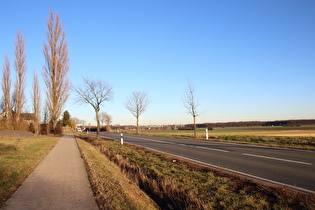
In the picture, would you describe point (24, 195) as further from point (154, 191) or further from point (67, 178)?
point (154, 191)

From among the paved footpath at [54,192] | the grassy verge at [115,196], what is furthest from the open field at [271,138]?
the paved footpath at [54,192]

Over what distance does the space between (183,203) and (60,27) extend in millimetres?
34376

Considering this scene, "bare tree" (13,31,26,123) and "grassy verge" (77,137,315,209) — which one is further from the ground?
"bare tree" (13,31,26,123)

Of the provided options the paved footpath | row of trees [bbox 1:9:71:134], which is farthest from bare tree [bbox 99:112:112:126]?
the paved footpath

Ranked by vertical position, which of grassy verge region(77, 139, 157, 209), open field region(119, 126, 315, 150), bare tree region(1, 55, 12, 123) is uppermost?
bare tree region(1, 55, 12, 123)

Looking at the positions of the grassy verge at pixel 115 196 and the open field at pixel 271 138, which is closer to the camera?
the grassy verge at pixel 115 196

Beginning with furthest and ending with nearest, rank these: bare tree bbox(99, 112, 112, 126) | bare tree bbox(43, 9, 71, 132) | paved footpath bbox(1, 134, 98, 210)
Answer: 1. bare tree bbox(99, 112, 112, 126)
2. bare tree bbox(43, 9, 71, 132)
3. paved footpath bbox(1, 134, 98, 210)

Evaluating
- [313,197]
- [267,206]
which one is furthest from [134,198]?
[313,197]

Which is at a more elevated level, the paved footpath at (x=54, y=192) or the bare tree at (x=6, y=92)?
the bare tree at (x=6, y=92)

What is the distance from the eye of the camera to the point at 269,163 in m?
8.47

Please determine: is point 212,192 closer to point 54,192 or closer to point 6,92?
point 54,192

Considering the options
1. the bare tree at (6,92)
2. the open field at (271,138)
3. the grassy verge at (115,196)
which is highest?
the bare tree at (6,92)

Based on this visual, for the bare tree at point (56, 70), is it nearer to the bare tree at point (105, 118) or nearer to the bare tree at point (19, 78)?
the bare tree at point (19, 78)

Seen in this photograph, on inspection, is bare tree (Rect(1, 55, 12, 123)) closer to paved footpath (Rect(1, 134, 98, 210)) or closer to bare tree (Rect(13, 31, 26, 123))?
bare tree (Rect(13, 31, 26, 123))
